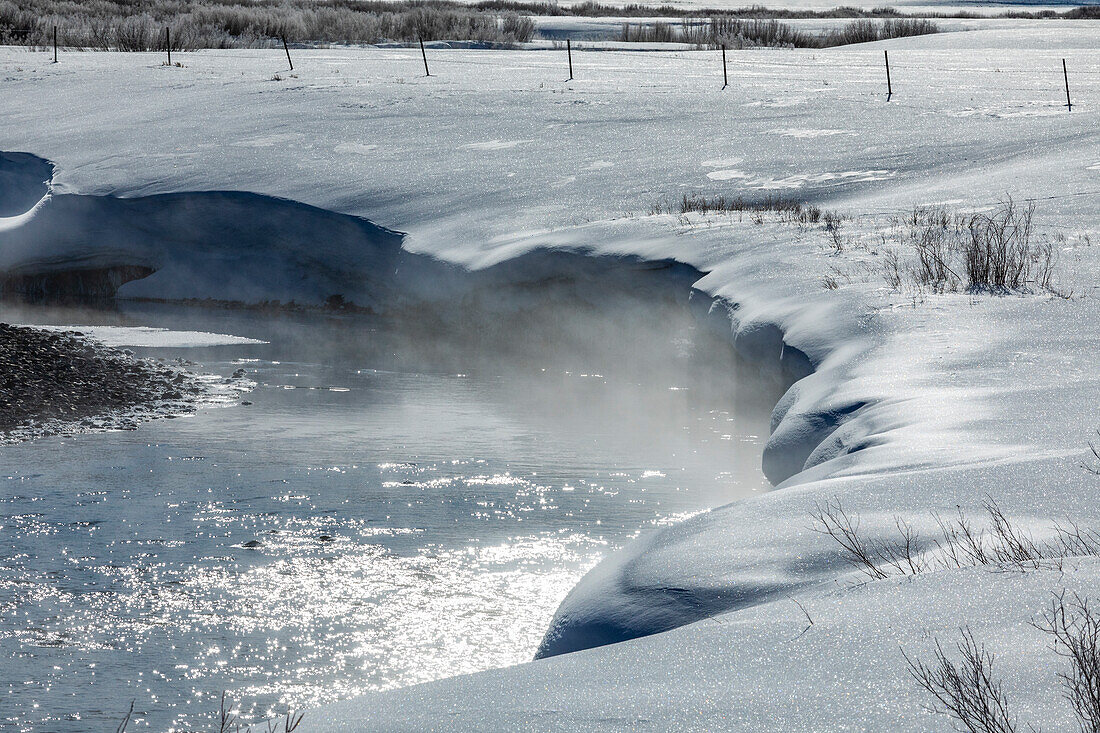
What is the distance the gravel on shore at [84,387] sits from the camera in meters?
9.69

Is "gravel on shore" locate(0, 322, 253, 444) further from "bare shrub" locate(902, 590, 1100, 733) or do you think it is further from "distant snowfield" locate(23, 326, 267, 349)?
"bare shrub" locate(902, 590, 1100, 733)

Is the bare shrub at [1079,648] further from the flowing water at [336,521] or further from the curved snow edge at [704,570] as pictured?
the flowing water at [336,521]

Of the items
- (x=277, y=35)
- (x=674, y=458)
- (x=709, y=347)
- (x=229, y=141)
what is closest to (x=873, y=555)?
(x=674, y=458)

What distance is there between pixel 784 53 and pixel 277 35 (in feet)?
59.4

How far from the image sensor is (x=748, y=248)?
37.0ft

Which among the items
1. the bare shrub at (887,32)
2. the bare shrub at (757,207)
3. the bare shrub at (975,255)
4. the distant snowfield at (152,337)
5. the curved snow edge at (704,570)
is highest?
the bare shrub at (887,32)

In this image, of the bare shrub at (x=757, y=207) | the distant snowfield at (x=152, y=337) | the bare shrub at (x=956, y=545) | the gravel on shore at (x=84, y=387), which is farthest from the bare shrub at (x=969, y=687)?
the distant snowfield at (x=152, y=337)

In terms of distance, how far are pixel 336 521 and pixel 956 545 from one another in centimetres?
437

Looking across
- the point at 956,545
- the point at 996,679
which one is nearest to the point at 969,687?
the point at 996,679

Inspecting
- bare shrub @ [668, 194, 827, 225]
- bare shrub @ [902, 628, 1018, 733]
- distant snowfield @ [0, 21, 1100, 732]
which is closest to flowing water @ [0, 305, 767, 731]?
distant snowfield @ [0, 21, 1100, 732]

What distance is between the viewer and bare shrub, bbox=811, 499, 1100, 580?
3424mm

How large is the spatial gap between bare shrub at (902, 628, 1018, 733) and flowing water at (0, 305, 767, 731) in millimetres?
2831

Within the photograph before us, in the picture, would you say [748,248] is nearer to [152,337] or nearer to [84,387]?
[84,387]

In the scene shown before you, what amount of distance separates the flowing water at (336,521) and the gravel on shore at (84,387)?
1.18ft
